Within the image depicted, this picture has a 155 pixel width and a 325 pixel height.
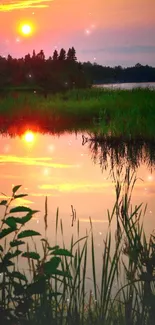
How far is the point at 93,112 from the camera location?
2075cm

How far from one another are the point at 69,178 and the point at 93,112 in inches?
474

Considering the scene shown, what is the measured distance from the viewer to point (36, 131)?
1644 cm

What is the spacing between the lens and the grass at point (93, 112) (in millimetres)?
13891

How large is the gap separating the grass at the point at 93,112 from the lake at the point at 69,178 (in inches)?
36.7

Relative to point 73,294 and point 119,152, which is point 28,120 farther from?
point 73,294

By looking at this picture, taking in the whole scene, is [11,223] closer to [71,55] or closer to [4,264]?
[4,264]

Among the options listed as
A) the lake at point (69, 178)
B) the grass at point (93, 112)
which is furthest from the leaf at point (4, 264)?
the grass at point (93, 112)

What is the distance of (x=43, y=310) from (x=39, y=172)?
6.45 m

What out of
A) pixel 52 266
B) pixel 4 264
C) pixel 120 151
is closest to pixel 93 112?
pixel 120 151

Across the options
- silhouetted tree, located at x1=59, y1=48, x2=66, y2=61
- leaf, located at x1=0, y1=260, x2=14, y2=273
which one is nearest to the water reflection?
leaf, located at x1=0, y1=260, x2=14, y2=273

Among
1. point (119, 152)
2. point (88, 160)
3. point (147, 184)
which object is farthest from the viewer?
point (119, 152)

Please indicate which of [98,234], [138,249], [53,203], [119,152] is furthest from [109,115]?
[138,249]

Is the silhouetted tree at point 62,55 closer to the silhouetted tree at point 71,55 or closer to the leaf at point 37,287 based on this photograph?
the silhouetted tree at point 71,55

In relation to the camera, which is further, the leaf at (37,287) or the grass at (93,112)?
the grass at (93,112)
